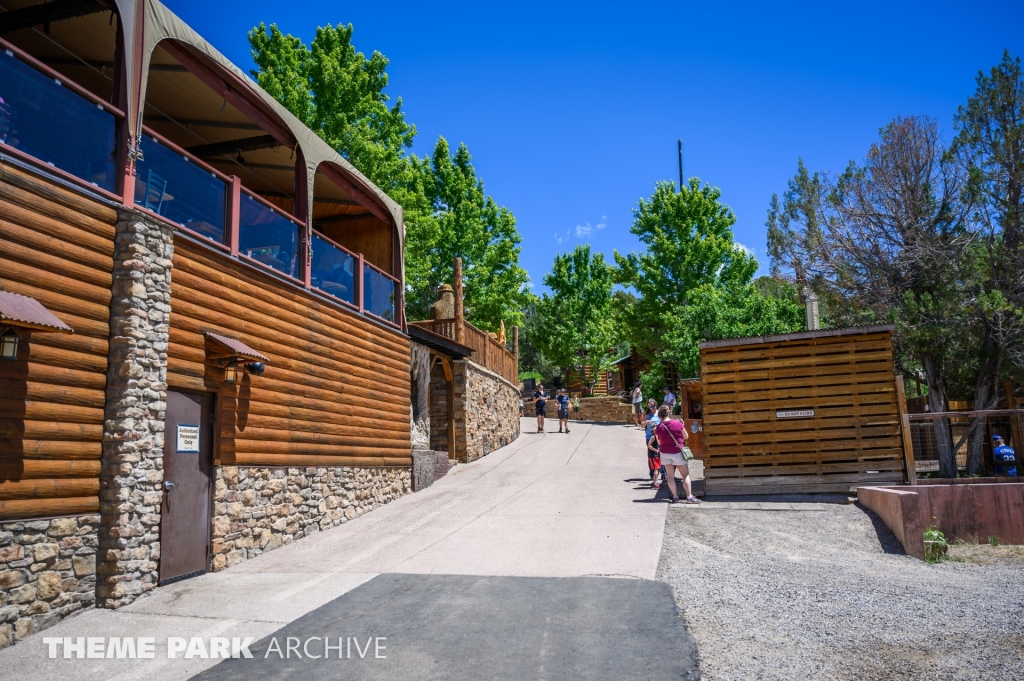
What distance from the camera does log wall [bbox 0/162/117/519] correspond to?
6039mm

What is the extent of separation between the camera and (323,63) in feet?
67.3

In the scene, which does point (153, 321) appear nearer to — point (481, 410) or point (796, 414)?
point (796, 414)

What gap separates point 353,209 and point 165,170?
20.7 ft

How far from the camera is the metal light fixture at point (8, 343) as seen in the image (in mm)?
5844

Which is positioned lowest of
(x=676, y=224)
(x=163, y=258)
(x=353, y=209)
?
(x=163, y=258)

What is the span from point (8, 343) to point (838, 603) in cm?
A: 756

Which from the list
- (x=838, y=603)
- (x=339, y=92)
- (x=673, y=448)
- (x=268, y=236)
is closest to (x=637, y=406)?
(x=339, y=92)

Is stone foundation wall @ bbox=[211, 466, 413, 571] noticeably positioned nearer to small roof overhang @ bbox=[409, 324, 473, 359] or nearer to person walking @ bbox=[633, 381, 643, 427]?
small roof overhang @ bbox=[409, 324, 473, 359]

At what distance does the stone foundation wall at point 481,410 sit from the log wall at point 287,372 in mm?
4091

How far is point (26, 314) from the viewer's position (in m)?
5.89

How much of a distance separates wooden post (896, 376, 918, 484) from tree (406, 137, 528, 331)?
1750 centimetres

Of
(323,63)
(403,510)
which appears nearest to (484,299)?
(323,63)

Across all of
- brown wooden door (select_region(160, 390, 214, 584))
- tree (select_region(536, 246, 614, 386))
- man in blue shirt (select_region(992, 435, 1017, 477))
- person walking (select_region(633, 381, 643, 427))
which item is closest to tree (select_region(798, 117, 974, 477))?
man in blue shirt (select_region(992, 435, 1017, 477))

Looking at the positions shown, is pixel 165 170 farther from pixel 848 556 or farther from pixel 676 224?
pixel 676 224
